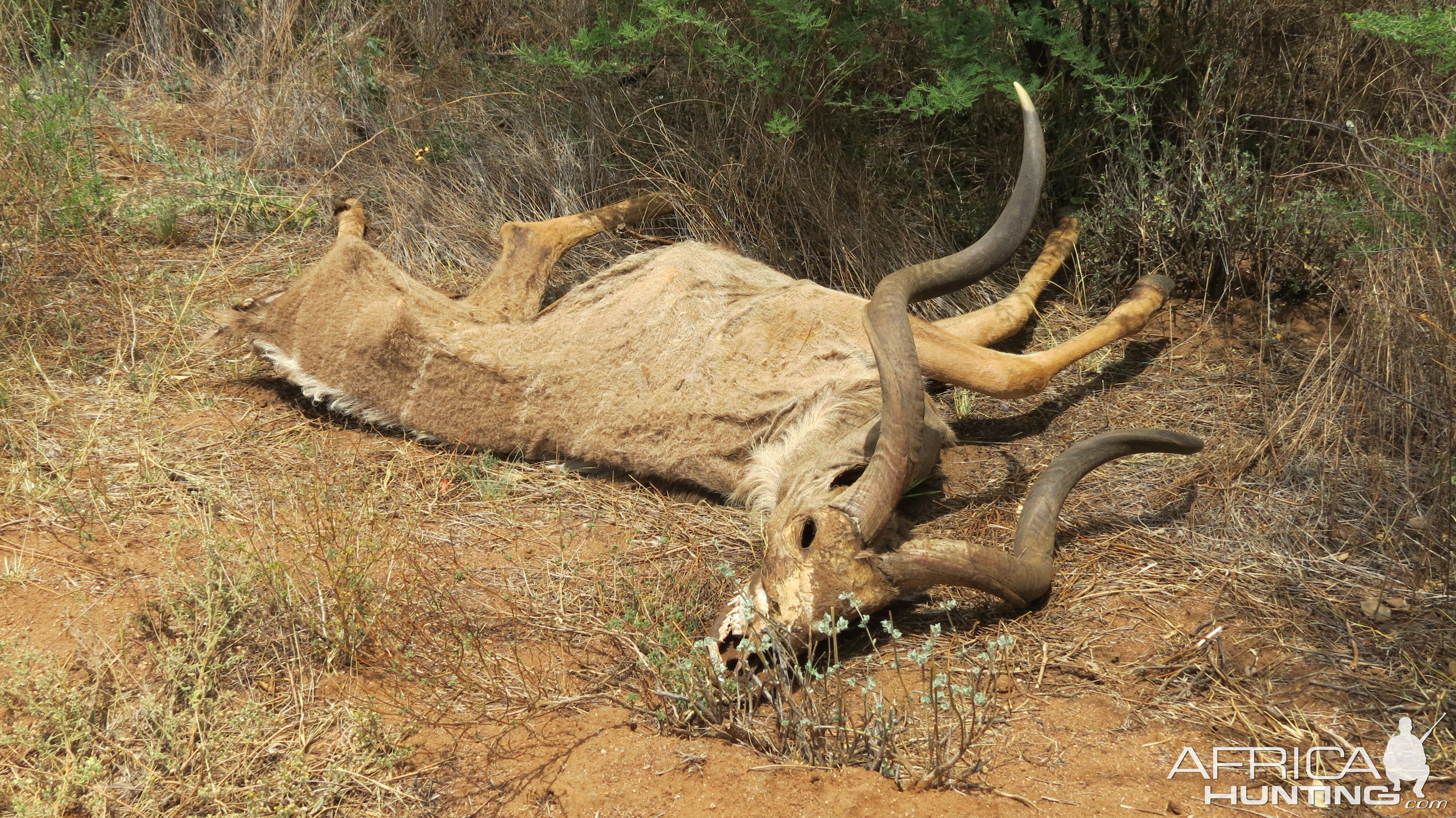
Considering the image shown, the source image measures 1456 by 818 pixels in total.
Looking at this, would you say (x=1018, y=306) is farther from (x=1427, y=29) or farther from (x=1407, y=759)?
(x=1407, y=759)

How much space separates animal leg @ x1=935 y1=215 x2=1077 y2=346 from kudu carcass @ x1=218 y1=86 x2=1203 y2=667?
0.01 metres

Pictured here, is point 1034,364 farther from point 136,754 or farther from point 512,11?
point 512,11

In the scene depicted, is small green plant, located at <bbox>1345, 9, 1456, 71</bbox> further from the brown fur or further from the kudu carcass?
the brown fur

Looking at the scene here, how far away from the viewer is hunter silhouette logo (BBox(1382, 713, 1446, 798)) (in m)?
2.88

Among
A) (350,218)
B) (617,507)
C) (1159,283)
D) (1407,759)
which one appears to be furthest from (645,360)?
(1407,759)

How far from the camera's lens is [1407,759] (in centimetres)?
293

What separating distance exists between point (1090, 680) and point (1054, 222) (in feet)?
9.65

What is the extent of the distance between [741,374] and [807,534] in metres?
1.11

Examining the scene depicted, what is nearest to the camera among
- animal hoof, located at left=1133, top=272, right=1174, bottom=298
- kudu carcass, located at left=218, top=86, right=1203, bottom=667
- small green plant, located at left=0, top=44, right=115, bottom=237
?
kudu carcass, located at left=218, top=86, right=1203, bottom=667

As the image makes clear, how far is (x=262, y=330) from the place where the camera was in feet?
16.1

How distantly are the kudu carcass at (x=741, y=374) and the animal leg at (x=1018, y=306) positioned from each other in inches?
0.4

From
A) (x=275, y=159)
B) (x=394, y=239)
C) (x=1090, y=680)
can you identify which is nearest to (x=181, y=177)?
(x=275, y=159)

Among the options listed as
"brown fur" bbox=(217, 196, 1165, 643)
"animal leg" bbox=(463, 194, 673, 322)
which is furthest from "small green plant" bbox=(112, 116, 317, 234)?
"animal leg" bbox=(463, 194, 673, 322)

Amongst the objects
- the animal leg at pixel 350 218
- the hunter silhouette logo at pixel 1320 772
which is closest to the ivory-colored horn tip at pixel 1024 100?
the hunter silhouette logo at pixel 1320 772
